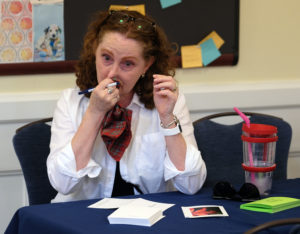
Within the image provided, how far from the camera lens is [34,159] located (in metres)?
2.12

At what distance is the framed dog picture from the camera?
2.54 metres

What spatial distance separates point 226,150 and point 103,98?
28.8 inches

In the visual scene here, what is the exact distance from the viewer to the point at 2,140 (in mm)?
2578

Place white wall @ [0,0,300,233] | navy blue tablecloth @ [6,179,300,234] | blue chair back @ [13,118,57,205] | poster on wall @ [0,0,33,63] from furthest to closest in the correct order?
white wall @ [0,0,300,233] < poster on wall @ [0,0,33,63] < blue chair back @ [13,118,57,205] < navy blue tablecloth @ [6,179,300,234]

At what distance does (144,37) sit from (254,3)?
1114 millimetres

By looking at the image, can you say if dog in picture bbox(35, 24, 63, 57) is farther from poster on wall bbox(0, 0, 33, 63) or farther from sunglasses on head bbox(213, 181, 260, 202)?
sunglasses on head bbox(213, 181, 260, 202)

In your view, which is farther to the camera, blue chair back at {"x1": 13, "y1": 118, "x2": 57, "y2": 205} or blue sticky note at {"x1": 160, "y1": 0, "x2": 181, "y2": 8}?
blue sticky note at {"x1": 160, "y1": 0, "x2": 181, "y2": 8}

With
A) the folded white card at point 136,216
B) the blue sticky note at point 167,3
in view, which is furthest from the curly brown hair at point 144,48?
the folded white card at point 136,216

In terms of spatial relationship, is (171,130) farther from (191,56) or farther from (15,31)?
(15,31)

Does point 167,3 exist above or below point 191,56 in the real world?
above

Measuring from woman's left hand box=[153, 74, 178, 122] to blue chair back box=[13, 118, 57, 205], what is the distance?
1.98ft

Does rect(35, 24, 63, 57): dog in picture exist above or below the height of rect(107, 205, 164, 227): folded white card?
above

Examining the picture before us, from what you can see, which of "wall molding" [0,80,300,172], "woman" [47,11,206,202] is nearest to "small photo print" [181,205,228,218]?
"woman" [47,11,206,202]

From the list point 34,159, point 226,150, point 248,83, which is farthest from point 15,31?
point 248,83
